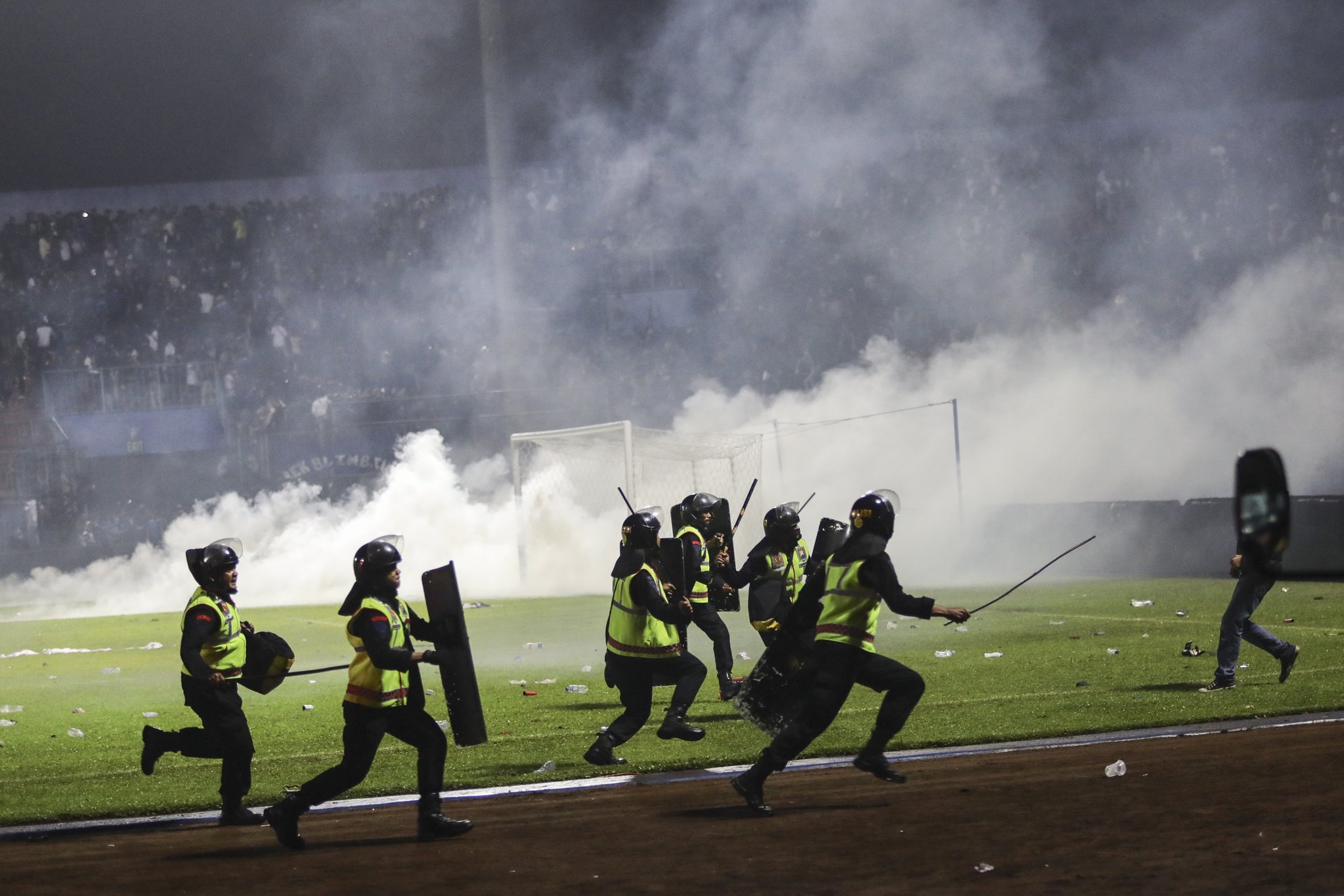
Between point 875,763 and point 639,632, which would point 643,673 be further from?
point 875,763

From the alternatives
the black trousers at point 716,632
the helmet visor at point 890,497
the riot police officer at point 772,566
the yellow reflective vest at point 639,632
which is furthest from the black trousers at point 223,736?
the riot police officer at point 772,566

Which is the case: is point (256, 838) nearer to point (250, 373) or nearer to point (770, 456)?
point (770, 456)

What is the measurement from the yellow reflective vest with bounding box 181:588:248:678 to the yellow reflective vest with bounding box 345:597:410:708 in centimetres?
130

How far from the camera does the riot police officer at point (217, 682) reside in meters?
7.27

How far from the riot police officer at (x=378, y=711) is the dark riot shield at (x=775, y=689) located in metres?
1.59

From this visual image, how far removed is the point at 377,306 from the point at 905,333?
50.8 feet

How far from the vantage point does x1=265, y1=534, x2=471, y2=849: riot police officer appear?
6309 mm

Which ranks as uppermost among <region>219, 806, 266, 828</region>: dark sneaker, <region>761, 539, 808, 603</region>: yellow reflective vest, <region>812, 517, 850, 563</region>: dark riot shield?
<region>812, 517, 850, 563</region>: dark riot shield

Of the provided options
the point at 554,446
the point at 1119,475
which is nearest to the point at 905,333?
the point at 1119,475

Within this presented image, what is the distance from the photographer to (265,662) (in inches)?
293

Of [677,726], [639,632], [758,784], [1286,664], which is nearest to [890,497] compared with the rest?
[758,784]

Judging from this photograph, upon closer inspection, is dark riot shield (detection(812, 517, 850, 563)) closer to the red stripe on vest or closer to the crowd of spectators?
the red stripe on vest

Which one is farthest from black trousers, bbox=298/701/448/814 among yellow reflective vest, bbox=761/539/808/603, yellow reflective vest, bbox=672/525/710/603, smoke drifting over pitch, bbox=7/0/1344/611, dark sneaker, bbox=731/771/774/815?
smoke drifting over pitch, bbox=7/0/1344/611

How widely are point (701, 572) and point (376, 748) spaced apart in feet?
14.9
